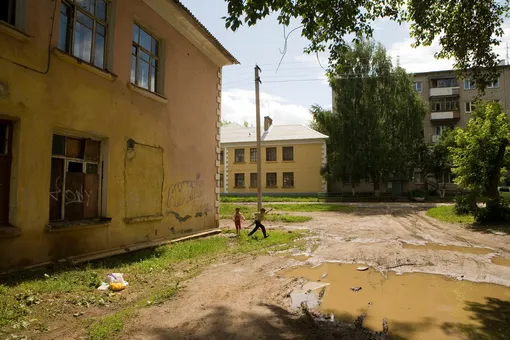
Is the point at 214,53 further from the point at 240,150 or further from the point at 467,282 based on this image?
the point at 240,150

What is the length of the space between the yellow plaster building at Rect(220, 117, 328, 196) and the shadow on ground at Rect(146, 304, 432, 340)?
3056 cm

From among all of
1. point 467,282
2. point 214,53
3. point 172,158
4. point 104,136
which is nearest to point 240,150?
point 214,53

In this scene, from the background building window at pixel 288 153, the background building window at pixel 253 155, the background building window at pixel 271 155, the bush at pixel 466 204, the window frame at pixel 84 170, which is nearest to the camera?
the window frame at pixel 84 170

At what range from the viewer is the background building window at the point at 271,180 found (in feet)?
120

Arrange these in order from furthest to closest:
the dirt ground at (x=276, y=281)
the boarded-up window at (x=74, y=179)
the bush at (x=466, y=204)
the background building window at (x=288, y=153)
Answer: the background building window at (x=288, y=153)
the bush at (x=466, y=204)
the boarded-up window at (x=74, y=179)
the dirt ground at (x=276, y=281)

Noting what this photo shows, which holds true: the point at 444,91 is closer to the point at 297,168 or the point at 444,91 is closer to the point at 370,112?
the point at 370,112

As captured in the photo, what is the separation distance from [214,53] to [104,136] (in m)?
6.54

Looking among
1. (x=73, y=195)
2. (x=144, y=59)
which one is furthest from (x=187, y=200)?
(x=144, y=59)

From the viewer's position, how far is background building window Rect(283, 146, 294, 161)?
35.8 metres

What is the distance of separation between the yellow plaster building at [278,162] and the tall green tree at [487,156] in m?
19.9

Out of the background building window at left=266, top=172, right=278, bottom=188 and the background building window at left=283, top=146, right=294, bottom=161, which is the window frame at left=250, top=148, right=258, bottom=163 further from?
the background building window at left=283, top=146, right=294, bottom=161

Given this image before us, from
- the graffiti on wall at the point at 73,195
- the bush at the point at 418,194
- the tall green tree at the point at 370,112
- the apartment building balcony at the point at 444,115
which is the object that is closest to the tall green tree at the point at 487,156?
the graffiti on wall at the point at 73,195

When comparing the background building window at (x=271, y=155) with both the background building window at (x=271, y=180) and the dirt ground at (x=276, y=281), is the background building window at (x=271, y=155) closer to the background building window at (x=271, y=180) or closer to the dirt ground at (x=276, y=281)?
the background building window at (x=271, y=180)

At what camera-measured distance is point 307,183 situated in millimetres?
35219
